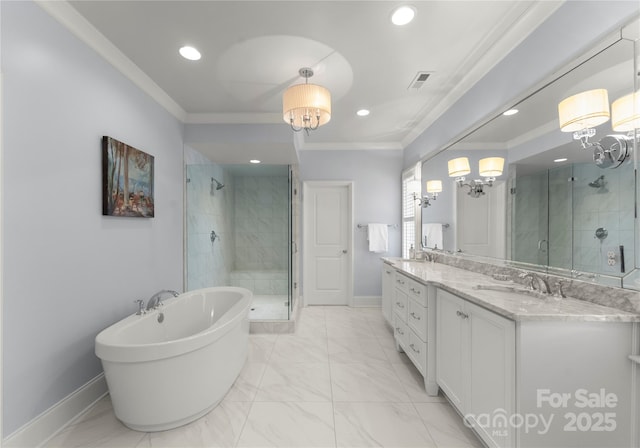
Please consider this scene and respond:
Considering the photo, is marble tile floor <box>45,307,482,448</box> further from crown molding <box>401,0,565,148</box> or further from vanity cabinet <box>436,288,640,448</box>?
crown molding <box>401,0,565,148</box>

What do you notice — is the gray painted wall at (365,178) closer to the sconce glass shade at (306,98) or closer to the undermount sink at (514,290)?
the sconce glass shade at (306,98)

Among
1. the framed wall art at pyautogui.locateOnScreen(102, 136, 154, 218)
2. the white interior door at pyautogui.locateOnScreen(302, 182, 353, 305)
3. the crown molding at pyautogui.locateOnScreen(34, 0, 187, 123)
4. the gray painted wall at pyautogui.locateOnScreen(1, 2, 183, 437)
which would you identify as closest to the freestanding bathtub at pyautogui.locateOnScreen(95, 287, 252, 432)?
the gray painted wall at pyautogui.locateOnScreen(1, 2, 183, 437)

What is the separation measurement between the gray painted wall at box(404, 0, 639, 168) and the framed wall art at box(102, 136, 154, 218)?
2.88 m

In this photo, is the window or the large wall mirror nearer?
the large wall mirror

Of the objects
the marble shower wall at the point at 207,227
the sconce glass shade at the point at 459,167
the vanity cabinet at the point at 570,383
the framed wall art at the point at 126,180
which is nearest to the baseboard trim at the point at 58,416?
the framed wall art at the point at 126,180

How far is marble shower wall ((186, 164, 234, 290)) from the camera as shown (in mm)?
3271

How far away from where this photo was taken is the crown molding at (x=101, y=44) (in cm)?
155

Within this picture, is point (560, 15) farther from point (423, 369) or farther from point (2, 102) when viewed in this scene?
point (2, 102)

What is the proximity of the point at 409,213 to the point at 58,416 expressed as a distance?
12.8ft

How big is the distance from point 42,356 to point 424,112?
12.4 feet

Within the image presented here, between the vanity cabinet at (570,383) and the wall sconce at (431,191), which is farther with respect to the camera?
the wall sconce at (431,191)

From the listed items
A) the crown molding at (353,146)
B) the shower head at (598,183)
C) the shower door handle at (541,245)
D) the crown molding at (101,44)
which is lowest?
the shower door handle at (541,245)

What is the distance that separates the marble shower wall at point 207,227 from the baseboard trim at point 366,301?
2195 millimetres

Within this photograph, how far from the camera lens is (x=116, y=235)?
204cm
